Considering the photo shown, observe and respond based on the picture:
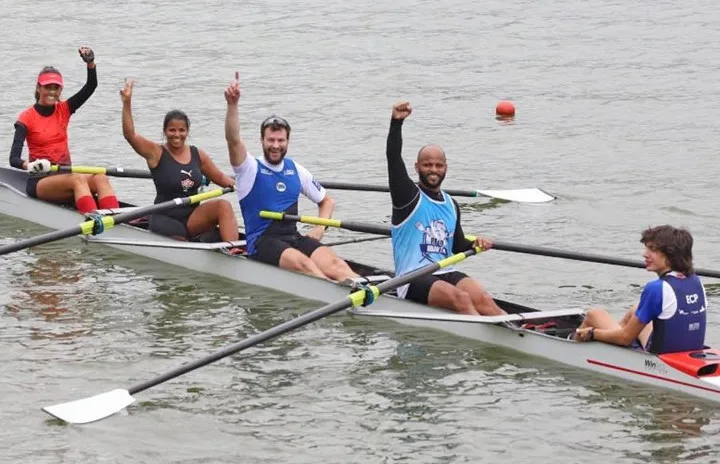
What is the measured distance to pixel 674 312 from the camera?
11453mm

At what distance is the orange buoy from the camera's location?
24.2 meters

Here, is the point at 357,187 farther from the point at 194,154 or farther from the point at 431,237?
the point at 431,237

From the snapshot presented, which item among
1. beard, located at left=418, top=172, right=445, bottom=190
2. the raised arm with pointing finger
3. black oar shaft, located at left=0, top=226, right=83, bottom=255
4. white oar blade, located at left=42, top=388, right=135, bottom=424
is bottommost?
white oar blade, located at left=42, top=388, right=135, bottom=424

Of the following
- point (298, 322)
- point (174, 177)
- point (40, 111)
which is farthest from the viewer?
point (40, 111)

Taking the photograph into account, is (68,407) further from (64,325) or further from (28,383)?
(64,325)

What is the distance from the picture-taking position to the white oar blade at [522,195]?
62.0 ft

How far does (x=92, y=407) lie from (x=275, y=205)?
12.1 ft

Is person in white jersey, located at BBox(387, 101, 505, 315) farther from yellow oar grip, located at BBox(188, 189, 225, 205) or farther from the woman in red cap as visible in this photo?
the woman in red cap

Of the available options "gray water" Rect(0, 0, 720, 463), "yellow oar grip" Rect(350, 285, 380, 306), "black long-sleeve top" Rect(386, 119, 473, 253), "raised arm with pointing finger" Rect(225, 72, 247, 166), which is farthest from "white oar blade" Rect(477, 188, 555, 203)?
"yellow oar grip" Rect(350, 285, 380, 306)

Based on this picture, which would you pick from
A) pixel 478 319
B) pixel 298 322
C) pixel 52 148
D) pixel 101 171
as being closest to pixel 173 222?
pixel 101 171

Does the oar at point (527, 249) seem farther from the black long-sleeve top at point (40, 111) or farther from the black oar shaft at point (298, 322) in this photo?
the black long-sleeve top at point (40, 111)

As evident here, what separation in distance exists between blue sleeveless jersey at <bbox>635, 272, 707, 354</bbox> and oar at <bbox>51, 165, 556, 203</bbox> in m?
6.22

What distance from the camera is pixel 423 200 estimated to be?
1296 cm

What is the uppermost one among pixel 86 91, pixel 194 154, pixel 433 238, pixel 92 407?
pixel 86 91
